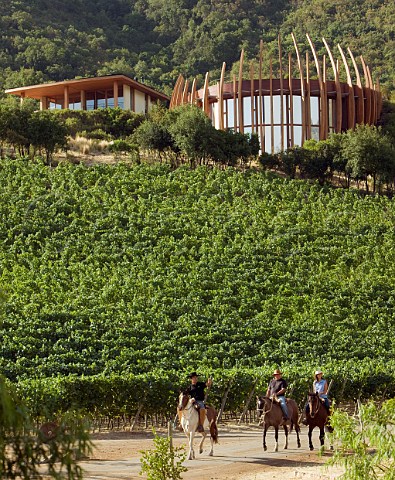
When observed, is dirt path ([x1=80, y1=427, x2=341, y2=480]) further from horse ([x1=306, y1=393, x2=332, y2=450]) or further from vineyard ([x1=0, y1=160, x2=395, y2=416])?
vineyard ([x1=0, y1=160, x2=395, y2=416])

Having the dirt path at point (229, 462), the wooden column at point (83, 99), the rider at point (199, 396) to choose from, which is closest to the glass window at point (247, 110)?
the wooden column at point (83, 99)

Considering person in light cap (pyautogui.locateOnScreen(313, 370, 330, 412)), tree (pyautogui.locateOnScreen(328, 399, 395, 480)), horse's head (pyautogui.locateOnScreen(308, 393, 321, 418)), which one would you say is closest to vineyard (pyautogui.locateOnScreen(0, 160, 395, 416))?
person in light cap (pyautogui.locateOnScreen(313, 370, 330, 412))

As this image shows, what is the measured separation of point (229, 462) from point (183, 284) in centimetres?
1740

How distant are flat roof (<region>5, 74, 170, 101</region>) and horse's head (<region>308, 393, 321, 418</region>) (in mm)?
45305

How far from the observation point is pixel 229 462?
1609 cm

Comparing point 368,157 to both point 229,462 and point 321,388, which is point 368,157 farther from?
point 229,462

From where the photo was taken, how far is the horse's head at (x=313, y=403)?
1709 centimetres

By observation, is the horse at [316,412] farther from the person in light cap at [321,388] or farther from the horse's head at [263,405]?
the horse's head at [263,405]

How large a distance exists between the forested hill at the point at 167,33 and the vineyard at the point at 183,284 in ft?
150

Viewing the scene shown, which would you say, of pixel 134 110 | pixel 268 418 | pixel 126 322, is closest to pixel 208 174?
pixel 126 322

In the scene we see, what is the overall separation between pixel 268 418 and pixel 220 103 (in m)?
36.7

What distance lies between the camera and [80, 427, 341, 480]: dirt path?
1468 centimetres

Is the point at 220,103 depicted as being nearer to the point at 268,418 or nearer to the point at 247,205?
the point at 247,205

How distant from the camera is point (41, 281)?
107 feet
